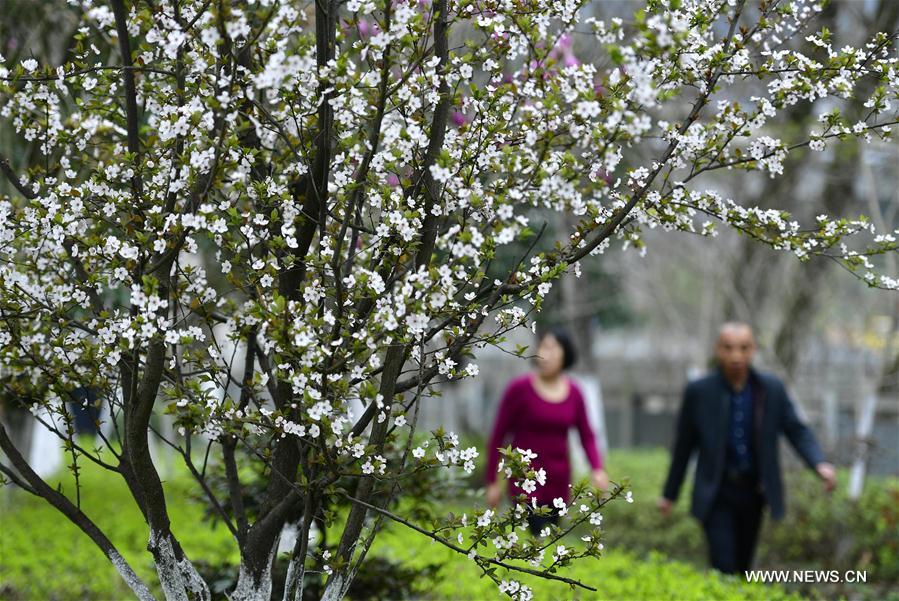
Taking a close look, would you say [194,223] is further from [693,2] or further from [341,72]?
[693,2]

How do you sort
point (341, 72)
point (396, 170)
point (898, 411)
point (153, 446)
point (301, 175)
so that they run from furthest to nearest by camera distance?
1. point (898, 411)
2. point (153, 446)
3. point (301, 175)
4. point (396, 170)
5. point (341, 72)

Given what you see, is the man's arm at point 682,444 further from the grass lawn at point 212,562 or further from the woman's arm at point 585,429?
the woman's arm at point 585,429

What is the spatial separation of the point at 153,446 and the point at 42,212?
42.9 feet

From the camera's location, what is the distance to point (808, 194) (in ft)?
42.0

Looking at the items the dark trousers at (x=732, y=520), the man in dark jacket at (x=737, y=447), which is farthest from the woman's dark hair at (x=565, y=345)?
the dark trousers at (x=732, y=520)

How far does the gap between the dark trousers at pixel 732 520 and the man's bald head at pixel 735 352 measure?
24.6 inches

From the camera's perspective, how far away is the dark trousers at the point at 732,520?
5887 mm

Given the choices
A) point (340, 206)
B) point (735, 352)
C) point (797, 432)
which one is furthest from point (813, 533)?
point (340, 206)

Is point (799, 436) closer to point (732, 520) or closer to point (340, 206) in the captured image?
point (732, 520)

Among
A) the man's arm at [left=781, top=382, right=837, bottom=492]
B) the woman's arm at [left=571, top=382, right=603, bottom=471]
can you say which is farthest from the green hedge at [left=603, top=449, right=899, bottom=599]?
the man's arm at [left=781, top=382, right=837, bottom=492]

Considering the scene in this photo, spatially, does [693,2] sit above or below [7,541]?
above

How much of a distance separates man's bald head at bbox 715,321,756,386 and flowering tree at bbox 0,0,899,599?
9.56 ft

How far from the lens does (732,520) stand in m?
5.95

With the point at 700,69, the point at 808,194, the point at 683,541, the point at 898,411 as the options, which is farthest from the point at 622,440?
the point at 700,69
